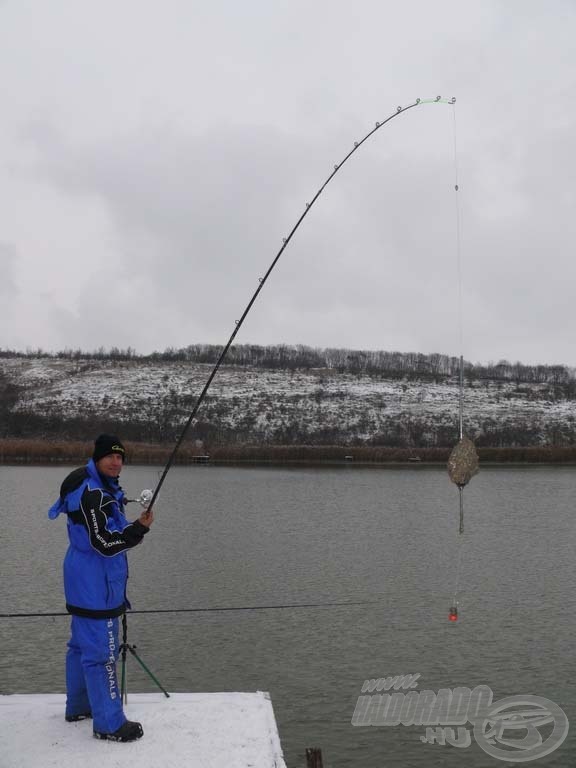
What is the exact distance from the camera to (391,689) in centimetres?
910

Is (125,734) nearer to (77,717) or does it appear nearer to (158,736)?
(158,736)

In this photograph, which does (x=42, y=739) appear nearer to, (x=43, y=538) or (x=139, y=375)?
(x=43, y=538)

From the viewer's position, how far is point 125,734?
5273mm

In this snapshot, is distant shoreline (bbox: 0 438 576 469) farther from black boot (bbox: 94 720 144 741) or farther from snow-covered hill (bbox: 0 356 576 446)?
black boot (bbox: 94 720 144 741)

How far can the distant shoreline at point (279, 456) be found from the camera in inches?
2111

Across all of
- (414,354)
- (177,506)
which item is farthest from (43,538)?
(414,354)

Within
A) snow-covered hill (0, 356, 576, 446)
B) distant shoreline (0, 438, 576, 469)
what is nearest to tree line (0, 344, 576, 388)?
snow-covered hill (0, 356, 576, 446)

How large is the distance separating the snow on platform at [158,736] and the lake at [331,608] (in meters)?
1.65

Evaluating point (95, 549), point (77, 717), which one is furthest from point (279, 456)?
point (95, 549)

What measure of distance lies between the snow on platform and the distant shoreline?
158 feet

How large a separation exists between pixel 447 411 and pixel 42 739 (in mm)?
83185

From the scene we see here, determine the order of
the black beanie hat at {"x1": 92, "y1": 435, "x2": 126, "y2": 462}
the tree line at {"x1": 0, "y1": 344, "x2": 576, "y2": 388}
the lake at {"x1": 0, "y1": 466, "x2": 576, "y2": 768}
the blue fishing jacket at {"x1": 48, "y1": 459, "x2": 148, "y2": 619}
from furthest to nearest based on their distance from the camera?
the tree line at {"x1": 0, "y1": 344, "x2": 576, "y2": 388}
the lake at {"x1": 0, "y1": 466, "x2": 576, "y2": 768}
the black beanie hat at {"x1": 92, "y1": 435, "x2": 126, "y2": 462}
the blue fishing jacket at {"x1": 48, "y1": 459, "x2": 148, "y2": 619}

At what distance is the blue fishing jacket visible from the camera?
5.24 metres

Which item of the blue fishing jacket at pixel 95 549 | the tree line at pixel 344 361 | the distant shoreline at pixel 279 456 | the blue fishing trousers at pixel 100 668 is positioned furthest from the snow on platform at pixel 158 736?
the tree line at pixel 344 361
